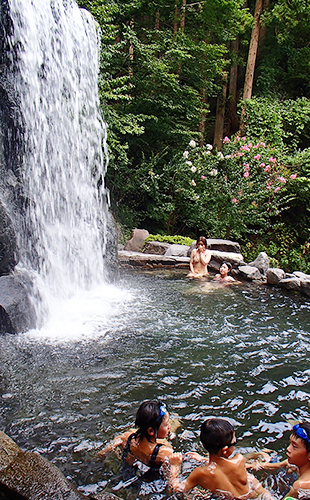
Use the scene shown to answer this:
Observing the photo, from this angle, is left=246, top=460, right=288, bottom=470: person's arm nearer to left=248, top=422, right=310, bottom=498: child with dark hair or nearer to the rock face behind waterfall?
left=248, top=422, right=310, bottom=498: child with dark hair

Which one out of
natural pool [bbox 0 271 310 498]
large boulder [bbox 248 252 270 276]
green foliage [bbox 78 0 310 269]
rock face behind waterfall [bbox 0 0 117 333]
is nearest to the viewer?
natural pool [bbox 0 271 310 498]

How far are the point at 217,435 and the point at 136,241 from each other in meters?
10.1

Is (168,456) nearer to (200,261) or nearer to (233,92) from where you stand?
(200,261)

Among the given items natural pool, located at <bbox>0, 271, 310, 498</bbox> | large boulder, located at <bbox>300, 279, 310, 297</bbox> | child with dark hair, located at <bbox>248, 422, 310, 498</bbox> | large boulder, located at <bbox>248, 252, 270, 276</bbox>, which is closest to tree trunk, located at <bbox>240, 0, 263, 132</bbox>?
large boulder, located at <bbox>248, 252, 270, 276</bbox>

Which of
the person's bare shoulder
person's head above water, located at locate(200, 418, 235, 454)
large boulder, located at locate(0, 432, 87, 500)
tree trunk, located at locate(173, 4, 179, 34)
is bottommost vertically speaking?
the person's bare shoulder

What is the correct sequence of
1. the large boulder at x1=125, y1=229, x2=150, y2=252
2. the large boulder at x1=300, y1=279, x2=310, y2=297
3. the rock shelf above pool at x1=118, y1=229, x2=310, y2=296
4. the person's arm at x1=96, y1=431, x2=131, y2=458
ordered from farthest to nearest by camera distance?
1. the large boulder at x1=125, y1=229, x2=150, y2=252
2. the rock shelf above pool at x1=118, y1=229, x2=310, y2=296
3. the large boulder at x1=300, y1=279, x2=310, y2=297
4. the person's arm at x1=96, y1=431, x2=131, y2=458

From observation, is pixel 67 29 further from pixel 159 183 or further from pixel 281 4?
pixel 281 4

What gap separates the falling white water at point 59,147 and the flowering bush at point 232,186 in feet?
14.4

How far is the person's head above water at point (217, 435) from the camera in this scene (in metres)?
2.68

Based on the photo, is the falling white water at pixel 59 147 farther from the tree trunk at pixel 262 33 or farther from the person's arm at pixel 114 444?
the tree trunk at pixel 262 33

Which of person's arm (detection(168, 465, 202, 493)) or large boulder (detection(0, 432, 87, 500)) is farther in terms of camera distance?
person's arm (detection(168, 465, 202, 493))

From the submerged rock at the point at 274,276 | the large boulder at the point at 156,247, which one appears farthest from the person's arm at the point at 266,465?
the large boulder at the point at 156,247

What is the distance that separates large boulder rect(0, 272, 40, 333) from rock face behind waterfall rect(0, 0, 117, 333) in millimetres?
14

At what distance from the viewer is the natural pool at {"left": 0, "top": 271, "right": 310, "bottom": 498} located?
336cm
